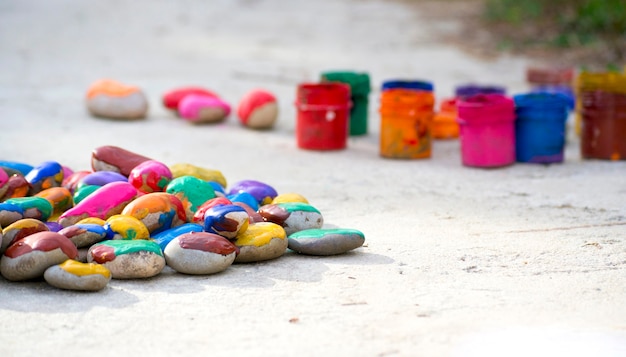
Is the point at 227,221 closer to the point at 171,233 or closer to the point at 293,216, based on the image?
the point at 171,233

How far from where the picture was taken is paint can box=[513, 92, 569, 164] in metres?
6.15

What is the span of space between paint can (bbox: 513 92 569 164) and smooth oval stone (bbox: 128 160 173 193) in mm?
2684

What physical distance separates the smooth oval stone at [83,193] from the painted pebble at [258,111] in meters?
2.78

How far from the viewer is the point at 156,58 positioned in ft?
34.4

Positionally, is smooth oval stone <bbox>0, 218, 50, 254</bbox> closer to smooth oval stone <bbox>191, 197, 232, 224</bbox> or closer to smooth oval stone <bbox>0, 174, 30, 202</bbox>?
smooth oval stone <bbox>0, 174, 30, 202</bbox>

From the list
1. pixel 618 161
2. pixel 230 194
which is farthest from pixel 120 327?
pixel 618 161

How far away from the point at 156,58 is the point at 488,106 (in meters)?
5.43

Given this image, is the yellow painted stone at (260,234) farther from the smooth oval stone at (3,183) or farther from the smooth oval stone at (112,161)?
the smooth oval stone at (3,183)

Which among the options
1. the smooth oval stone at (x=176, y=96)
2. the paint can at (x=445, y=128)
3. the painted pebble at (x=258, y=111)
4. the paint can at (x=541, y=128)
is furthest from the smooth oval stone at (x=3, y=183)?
the paint can at (x=445, y=128)

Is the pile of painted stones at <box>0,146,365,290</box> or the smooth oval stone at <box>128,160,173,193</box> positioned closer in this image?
the pile of painted stones at <box>0,146,365,290</box>

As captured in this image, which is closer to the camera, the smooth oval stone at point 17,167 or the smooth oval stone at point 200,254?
the smooth oval stone at point 200,254

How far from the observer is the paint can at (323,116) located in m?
6.65

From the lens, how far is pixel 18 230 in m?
3.90

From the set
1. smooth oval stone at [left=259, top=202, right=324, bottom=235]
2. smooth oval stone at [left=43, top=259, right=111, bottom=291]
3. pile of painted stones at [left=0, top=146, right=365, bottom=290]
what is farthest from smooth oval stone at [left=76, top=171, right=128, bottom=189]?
smooth oval stone at [left=43, top=259, right=111, bottom=291]
